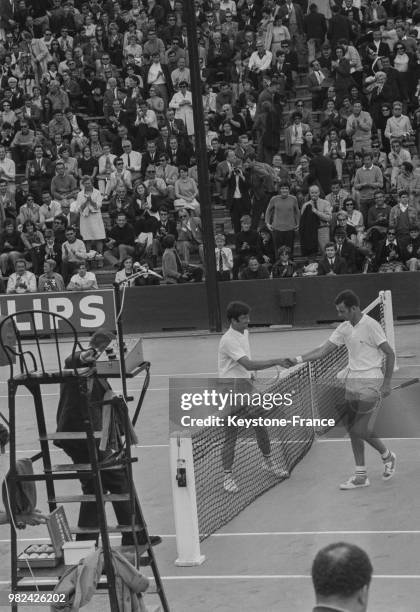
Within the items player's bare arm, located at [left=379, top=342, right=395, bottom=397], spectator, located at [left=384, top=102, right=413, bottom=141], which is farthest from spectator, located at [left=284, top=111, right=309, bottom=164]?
player's bare arm, located at [left=379, top=342, right=395, bottom=397]

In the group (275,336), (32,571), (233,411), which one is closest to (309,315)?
(275,336)

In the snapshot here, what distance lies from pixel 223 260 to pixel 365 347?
1288 centimetres

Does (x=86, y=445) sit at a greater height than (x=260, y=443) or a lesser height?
greater

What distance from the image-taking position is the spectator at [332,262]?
82.8 feet

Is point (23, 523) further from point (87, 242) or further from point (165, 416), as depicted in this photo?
point (87, 242)

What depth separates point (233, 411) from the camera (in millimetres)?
13680

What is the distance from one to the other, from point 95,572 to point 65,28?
90.6ft

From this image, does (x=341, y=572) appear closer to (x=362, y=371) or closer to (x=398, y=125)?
(x=362, y=371)

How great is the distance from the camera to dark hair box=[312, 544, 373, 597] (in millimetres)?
4941

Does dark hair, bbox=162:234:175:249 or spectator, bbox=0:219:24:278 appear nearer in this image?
dark hair, bbox=162:234:175:249

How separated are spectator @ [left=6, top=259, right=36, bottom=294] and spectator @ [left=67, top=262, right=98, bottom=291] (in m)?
0.89

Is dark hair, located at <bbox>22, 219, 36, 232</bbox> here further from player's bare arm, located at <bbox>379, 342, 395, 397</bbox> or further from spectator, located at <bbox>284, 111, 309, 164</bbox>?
player's bare arm, located at <bbox>379, 342, 395, 397</bbox>

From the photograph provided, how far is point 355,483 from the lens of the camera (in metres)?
13.7

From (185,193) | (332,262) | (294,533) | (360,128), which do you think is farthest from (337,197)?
(294,533)
